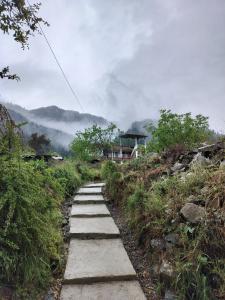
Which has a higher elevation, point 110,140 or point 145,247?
point 110,140

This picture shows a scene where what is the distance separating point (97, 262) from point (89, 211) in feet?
7.59

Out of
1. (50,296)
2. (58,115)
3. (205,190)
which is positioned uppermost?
(58,115)

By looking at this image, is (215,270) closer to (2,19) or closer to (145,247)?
(145,247)

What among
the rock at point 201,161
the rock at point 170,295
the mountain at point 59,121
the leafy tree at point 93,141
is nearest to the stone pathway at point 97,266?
the rock at point 170,295

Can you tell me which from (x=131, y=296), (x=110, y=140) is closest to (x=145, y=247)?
(x=131, y=296)

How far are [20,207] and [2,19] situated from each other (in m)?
1.89

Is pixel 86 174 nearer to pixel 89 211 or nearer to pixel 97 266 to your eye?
Result: pixel 89 211

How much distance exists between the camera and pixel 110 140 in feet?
101

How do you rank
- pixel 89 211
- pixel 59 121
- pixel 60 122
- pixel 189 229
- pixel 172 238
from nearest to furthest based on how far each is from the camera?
pixel 189 229, pixel 172 238, pixel 89 211, pixel 60 122, pixel 59 121

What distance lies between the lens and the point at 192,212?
122 inches

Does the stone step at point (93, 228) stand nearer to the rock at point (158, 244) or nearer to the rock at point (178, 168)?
the rock at point (158, 244)

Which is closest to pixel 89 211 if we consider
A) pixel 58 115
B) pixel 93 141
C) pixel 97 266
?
pixel 97 266

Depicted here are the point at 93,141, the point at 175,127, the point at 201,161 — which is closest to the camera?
the point at 201,161

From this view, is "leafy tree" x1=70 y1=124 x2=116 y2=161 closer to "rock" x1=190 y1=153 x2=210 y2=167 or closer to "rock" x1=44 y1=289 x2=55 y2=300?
"rock" x1=190 y1=153 x2=210 y2=167
